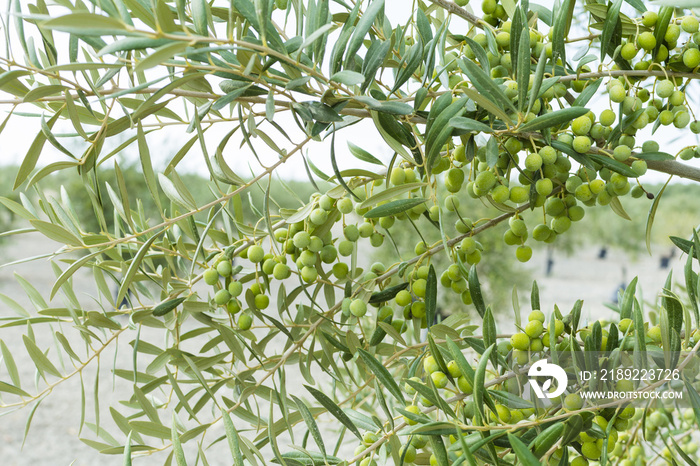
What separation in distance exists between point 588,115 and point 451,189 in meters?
0.11

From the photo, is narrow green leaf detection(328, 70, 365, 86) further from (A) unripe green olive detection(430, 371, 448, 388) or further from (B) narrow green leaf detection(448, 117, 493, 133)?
(A) unripe green olive detection(430, 371, 448, 388)

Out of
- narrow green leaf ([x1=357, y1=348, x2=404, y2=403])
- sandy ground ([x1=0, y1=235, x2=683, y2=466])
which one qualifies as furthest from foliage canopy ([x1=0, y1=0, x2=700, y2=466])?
sandy ground ([x1=0, y1=235, x2=683, y2=466])

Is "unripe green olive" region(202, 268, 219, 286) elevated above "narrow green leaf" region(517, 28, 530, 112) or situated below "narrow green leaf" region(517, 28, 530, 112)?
below

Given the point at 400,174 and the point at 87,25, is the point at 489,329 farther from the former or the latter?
the point at 87,25

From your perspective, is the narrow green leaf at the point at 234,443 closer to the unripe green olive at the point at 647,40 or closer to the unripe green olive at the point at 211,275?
the unripe green olive at the point at 211,275

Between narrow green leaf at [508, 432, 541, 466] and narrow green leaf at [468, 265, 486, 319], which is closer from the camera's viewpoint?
narrow green leaf at [508, 432, 541, 466]

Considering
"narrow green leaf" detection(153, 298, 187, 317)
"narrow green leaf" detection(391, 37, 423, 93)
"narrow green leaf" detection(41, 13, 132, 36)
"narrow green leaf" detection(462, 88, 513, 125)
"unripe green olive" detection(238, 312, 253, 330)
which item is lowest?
"unripe green olive" detection(238, 312, 253, 330)

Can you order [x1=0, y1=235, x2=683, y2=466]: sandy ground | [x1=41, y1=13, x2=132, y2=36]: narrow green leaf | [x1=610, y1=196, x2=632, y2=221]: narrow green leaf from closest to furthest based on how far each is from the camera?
[x1=41, y1=13, x2=132, y2=36]: narrow green leaf, [x1=610, y1=196, x2=632, y2=221]: narrow green leaf, [x1=0, y1=235, x2=683, y2=466]: sandy ground

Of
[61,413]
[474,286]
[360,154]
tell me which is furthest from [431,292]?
[61,413]

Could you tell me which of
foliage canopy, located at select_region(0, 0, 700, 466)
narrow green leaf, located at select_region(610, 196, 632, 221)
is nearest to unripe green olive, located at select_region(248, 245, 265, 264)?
foliage canopy, located at select_region(0, 0, 700, 466)

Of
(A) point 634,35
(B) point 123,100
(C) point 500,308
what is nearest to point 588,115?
(A) point 634,35

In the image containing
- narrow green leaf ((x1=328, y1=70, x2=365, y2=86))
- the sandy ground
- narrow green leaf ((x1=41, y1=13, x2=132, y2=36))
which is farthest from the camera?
the sandy ground

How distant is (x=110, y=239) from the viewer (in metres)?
0.47

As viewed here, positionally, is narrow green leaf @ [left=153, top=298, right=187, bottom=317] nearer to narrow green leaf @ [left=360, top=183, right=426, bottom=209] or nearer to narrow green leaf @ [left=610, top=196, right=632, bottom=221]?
narrow green leaf @ [left=360, top=183, right=426, bottom=209]
